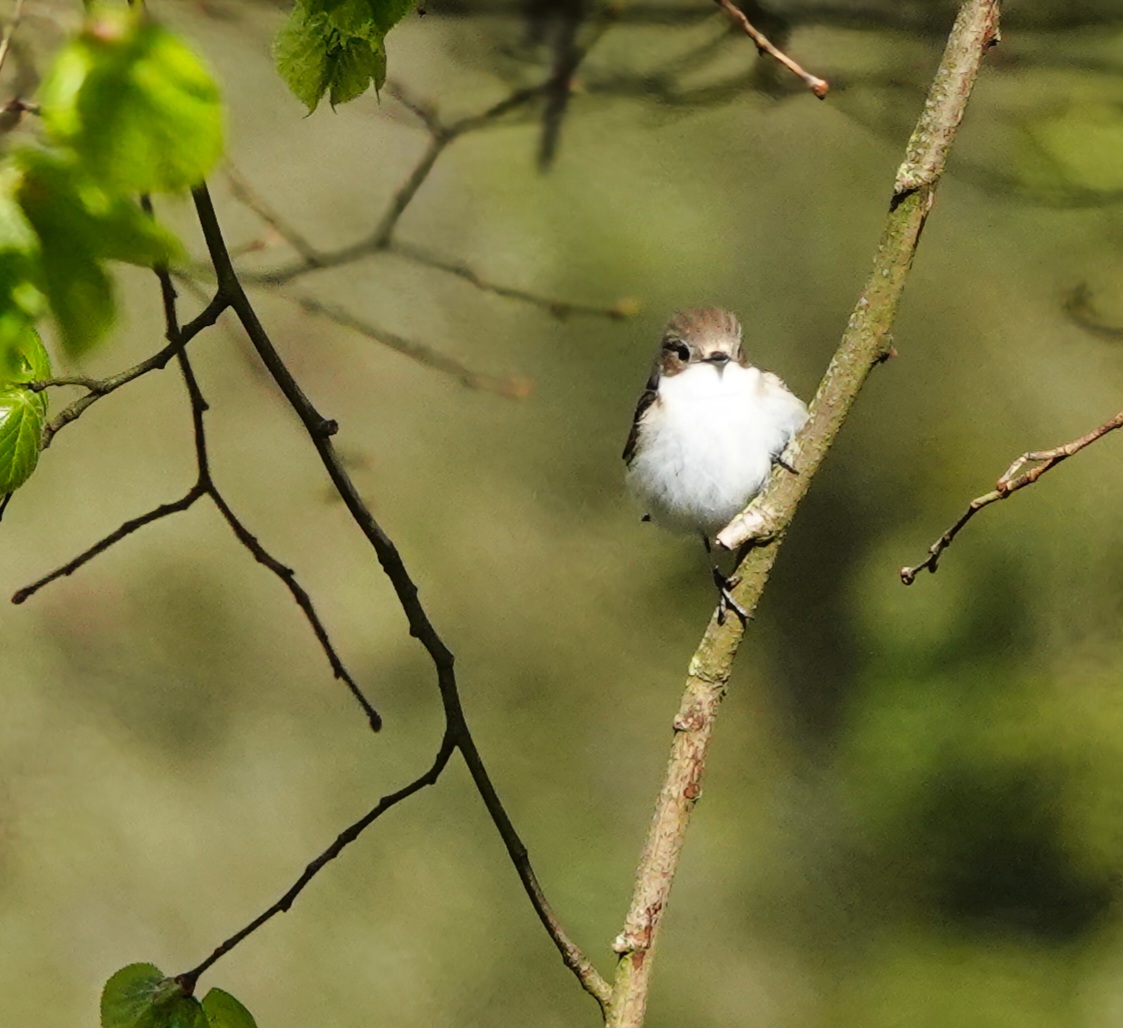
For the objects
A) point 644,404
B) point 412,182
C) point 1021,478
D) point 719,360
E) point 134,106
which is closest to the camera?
point 134,106

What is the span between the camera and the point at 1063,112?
4.60ft

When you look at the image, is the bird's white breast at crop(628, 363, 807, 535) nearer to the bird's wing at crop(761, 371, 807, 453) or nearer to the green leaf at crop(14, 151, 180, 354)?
the bird's wing at crop(761, 371, 807, 453)

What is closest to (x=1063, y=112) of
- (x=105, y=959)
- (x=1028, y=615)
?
(x=1028, y=615)

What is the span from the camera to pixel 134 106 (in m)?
0.31

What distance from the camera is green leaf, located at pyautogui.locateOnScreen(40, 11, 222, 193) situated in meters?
0.31

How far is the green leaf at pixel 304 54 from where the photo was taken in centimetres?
51

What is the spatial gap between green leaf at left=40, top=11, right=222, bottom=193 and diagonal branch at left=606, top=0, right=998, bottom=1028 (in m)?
0.43

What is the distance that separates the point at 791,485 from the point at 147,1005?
0.43 m

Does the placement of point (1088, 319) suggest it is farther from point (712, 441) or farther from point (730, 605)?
point (730, 605)

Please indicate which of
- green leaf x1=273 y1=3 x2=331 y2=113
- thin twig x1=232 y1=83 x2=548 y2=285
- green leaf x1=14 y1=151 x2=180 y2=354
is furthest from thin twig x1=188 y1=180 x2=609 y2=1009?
thin twig x1=232 y1=83 x2=548 y2=285

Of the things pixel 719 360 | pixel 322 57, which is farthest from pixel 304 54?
pixel 719 360

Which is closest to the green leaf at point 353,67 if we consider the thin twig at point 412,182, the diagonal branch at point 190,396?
the diagonal branch at point 190,396

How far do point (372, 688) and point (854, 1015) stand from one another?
0.70 meters

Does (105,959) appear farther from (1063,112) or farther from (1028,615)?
(1063,112)
